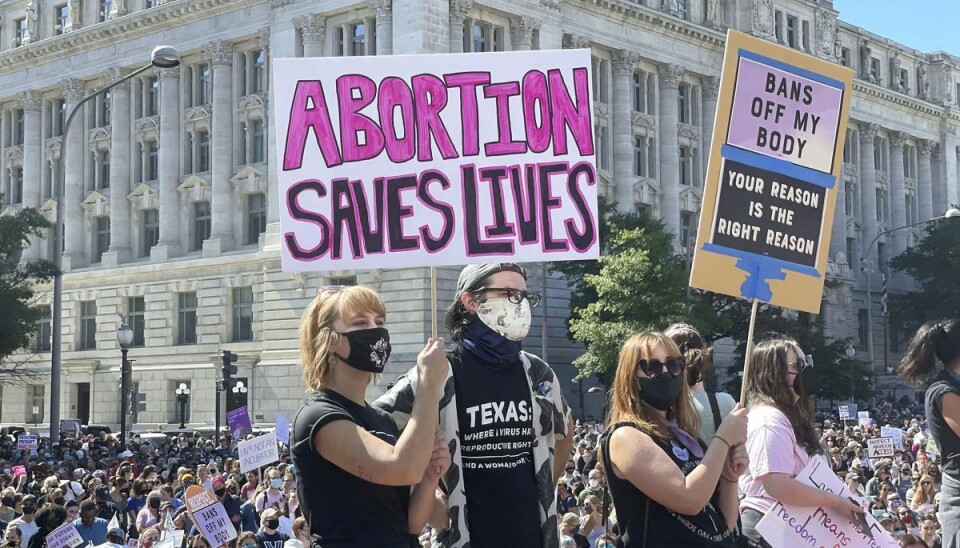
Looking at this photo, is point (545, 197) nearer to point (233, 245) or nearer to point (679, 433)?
point (679, 433)

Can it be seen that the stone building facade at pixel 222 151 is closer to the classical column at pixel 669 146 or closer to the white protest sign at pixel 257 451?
the classical column at pixel 669 146

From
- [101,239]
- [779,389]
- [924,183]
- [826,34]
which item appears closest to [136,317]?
[101,239]

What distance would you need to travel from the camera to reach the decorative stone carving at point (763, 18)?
66.3m

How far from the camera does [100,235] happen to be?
6281cm

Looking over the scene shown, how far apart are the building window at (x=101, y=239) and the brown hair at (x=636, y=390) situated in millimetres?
59770

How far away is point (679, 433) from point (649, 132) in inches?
2212

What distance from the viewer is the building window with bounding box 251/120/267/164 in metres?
55.3

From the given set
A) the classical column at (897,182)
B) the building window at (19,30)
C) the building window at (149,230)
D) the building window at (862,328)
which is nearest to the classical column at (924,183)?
the classical column at (897,182)

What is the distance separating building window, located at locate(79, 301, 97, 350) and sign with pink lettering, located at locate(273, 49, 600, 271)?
5809cm

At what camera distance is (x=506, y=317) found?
5.89 metres

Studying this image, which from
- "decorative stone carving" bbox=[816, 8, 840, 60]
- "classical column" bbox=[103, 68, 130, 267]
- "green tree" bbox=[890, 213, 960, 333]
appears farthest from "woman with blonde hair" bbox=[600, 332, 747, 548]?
"decorative stone carving" bbox=[816, 8, 840, 60]

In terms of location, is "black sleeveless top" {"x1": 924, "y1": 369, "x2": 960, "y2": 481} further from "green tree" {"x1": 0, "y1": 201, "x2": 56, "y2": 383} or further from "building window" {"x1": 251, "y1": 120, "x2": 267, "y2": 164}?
"building window" {"x1": 251, "y1": 120, "x2": 267, "y2": 164}

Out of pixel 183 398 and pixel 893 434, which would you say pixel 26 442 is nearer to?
pixel 183 398

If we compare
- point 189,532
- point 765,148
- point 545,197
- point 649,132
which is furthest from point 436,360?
point 649,132
